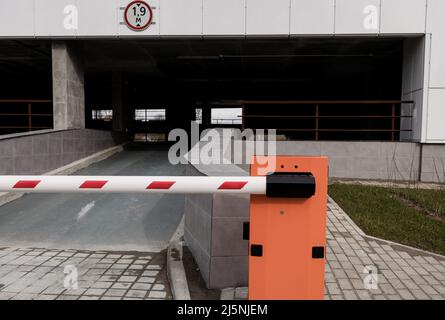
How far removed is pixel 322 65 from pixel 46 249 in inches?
572

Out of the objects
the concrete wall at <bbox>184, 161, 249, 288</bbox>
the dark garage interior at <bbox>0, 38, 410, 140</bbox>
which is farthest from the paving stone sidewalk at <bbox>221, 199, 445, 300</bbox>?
the dark garage interior at <bbox>0, 38, 410, 140</bbox>

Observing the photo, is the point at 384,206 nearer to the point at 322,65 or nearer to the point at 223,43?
the point at 223,43

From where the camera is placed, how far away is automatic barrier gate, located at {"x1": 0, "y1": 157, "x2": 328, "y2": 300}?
7.78 feet

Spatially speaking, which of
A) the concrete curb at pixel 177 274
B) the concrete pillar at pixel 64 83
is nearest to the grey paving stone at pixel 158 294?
the concrete curb at pixel 177 274

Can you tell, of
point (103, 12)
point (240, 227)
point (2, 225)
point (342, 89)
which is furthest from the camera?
point (342, 89)

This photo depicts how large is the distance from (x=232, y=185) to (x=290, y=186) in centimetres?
40

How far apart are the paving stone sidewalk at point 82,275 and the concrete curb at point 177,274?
0.12m

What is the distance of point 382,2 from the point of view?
10.2 m

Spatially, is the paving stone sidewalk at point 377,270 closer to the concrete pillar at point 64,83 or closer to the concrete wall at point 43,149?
the concrete wall at point 43,149

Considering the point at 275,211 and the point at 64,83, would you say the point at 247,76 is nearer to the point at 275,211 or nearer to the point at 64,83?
the point at 64,83

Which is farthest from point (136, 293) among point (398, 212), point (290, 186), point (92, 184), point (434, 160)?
point (434, 160)

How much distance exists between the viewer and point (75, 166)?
10781mm

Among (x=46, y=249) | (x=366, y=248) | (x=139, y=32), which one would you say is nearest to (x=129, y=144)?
(x=139, y=32)

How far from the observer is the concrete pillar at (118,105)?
17344mm
